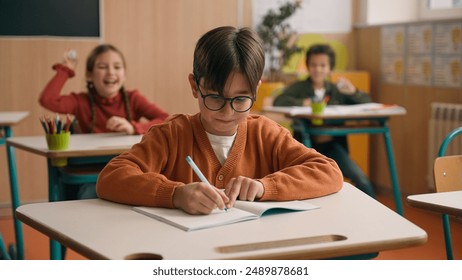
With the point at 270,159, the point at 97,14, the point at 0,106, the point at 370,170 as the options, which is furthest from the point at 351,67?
the point at 270,159

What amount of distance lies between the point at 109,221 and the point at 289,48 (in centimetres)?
388

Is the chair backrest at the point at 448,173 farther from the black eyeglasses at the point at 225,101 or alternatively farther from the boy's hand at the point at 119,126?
the boy's hand at the point at 119,126

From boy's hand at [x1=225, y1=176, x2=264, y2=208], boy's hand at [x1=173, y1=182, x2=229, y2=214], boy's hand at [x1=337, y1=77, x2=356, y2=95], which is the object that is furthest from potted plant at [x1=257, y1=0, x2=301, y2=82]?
boy's hand at [x1=173, y1=182, x2=229, y2=214]

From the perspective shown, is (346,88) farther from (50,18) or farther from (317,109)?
(50,18)

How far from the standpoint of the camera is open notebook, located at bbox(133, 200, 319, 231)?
1424mm

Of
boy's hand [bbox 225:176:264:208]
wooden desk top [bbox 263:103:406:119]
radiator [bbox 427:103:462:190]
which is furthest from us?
radiator [bbox 427:103:462:190]

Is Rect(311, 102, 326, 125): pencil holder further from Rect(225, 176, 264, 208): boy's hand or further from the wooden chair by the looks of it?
Rect(225, 176, 264, 208): boy's hand

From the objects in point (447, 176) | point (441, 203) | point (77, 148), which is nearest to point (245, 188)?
point (441, 203)

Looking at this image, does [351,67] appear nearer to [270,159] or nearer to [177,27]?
[177,27]

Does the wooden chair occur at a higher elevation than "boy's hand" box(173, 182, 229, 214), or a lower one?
lower

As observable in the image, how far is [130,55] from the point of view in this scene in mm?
4930

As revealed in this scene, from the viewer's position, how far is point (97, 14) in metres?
4.79

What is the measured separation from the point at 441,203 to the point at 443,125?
3033mm

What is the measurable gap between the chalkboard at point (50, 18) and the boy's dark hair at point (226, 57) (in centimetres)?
311
